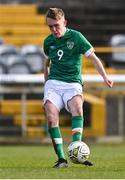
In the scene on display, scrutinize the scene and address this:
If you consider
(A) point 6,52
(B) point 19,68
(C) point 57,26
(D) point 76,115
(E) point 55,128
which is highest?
(C) point 57,26

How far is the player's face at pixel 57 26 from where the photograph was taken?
9688mm

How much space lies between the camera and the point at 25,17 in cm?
2580

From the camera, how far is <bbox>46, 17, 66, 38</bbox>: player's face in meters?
9.69

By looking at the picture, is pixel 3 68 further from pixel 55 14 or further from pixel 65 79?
pixel 55 14

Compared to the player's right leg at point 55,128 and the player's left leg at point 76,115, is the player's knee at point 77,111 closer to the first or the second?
the player's left leg at point 76,115

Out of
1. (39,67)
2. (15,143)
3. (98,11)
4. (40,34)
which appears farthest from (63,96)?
(98,11)

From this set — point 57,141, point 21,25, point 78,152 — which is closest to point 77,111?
point 57,141

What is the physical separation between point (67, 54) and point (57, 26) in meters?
0.40

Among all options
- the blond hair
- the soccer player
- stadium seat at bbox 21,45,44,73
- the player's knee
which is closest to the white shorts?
the soccer player

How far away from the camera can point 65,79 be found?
996cm

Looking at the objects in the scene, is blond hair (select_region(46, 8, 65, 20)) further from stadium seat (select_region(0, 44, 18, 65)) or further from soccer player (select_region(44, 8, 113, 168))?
stadium seat (select_region(0, 44, 18, 65))

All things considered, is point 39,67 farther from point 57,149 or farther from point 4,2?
point 57,149

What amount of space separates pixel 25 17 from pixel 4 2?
5.26ft

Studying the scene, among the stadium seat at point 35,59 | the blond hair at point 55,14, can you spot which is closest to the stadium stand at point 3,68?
the stadium seat at point 35,59
